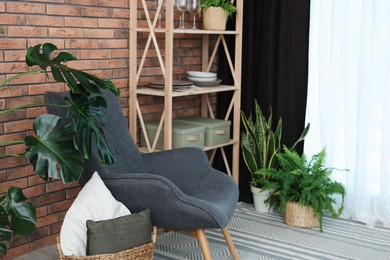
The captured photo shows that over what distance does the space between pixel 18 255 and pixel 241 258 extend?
1.24 metres

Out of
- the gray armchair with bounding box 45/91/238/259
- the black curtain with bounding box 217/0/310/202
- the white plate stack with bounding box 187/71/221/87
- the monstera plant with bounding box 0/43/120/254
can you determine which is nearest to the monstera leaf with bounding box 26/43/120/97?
the monstera plant with bounding box 0/43/120/254

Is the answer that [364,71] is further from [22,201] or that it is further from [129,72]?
A: [22,201]

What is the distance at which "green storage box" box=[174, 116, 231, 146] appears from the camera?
4004 mm

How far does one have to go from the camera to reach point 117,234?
2.62 m

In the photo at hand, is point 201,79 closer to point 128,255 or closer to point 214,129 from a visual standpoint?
point 214,129

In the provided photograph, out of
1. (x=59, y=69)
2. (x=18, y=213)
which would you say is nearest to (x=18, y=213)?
(x=18, y=213)

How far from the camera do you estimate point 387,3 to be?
3.77 meters

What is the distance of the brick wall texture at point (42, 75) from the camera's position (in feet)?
10.0

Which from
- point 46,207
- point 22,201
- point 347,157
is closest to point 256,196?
point 347,157

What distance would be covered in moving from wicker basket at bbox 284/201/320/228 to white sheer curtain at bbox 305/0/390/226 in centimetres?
39

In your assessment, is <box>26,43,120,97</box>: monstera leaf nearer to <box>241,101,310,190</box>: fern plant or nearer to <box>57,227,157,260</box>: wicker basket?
<box>57,227,157,260</box>: wicker basket

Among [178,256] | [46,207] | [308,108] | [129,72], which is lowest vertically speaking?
[178,256]

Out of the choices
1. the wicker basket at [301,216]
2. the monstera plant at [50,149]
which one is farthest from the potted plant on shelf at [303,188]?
the monstera plant at [50,149]

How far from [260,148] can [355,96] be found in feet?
2.45
